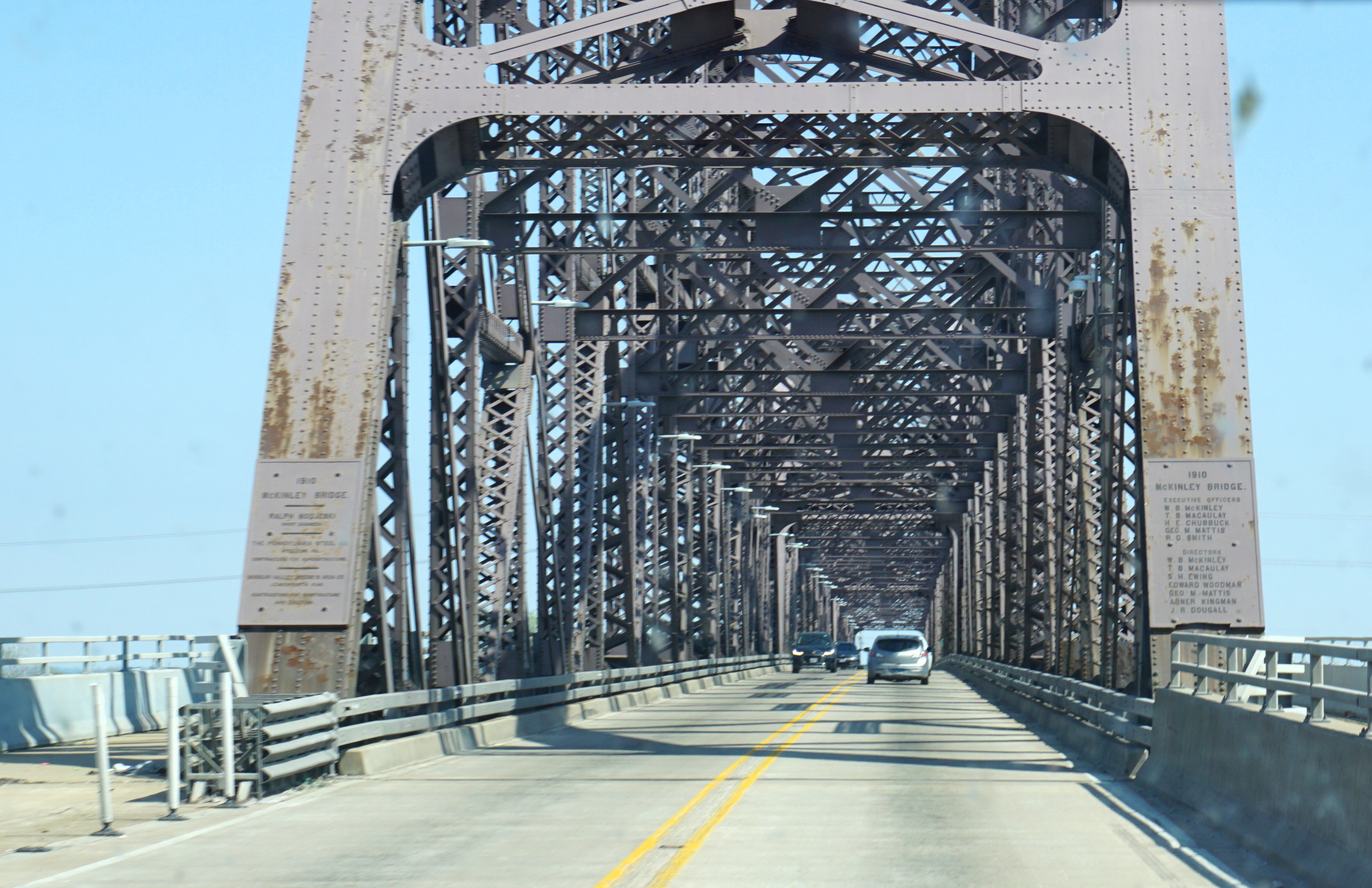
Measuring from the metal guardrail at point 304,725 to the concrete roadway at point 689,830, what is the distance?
0.44m

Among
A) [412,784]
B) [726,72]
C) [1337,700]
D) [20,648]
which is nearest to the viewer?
[1337,700]

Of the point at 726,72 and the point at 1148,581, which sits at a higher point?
the point at 726,72

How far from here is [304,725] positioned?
14594 millimetres

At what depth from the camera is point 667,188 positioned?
3161 cm

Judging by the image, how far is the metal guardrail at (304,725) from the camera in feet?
44.8

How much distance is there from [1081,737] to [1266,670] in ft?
27.5

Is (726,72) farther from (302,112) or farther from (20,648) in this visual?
(20,648)

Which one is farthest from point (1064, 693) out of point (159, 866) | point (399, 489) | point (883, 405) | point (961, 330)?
point (883, 405)

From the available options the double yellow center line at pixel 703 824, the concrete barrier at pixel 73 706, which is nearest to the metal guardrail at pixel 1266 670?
the double yellow center line at pixel 703 824

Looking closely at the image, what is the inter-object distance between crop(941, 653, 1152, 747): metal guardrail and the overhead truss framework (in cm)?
47

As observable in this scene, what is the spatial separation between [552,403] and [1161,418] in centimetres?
1861

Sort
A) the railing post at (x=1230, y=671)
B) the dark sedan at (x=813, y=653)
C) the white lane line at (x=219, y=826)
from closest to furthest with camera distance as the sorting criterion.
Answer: the white lane line at (x=219, y=826)
the railing post at (x=1230, y=671)
the dark sedan at (x=813, y=653)

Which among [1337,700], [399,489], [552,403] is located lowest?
[1337,700]

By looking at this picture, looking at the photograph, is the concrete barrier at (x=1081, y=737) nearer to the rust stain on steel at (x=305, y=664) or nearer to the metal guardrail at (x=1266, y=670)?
the metal guardrail at (x=1266, y=670)
